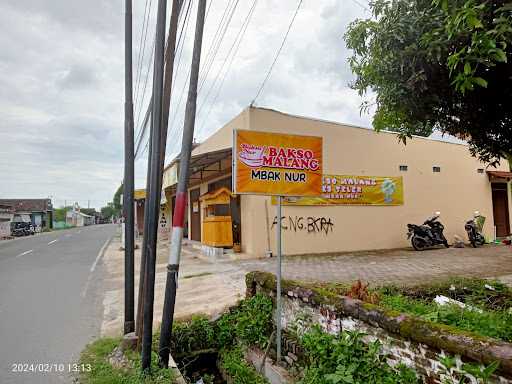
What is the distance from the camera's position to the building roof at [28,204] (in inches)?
2213

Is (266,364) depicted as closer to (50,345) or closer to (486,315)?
(486,315)

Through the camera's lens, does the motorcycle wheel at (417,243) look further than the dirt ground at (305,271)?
Yes

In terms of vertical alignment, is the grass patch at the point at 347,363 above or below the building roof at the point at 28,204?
below

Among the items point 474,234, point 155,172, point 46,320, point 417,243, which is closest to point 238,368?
point 155,172

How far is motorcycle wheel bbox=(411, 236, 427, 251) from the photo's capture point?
511 inches

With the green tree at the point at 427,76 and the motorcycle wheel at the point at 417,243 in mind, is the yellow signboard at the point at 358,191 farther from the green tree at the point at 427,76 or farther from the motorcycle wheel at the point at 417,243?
the green tree at the point at 427,76

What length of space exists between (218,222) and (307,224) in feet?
9.88

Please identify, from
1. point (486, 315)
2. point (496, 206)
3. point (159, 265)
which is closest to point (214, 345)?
point (486, 315)

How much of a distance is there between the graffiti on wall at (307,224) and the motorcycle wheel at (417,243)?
2.96 m

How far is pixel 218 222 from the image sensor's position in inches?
490

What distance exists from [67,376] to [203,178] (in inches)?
522

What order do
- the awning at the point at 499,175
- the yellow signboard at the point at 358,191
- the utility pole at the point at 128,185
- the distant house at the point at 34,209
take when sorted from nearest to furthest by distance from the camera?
the utility pole at the point at 128,185 → the yellow signboard at the point at 358,191 → the awning at the point at 499,175 → the distant house at the point at 34,209

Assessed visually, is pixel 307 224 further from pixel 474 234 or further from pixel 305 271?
pixel 474 234

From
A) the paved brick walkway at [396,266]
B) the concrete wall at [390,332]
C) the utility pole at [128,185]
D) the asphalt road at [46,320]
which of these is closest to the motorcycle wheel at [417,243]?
the paved brick walkway at [396,266]
